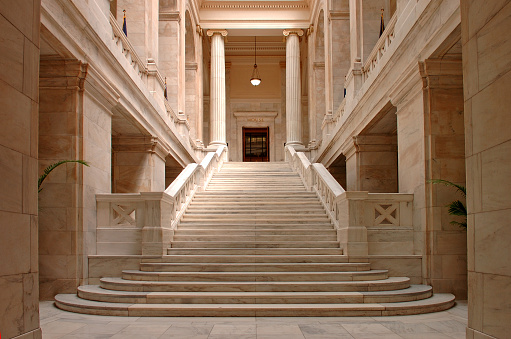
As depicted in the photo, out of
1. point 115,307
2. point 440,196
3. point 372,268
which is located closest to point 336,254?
point 372,268

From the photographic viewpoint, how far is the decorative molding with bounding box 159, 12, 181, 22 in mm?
19859

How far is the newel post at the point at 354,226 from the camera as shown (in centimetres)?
991

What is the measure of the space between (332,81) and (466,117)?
1533 cm

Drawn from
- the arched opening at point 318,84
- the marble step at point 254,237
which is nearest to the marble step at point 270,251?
the marble step at point 254,237

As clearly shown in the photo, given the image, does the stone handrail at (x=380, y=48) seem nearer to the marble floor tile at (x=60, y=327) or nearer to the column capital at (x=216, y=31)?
the marble floor tile at (x=60, y=327)

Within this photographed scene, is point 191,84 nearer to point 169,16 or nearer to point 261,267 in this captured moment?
point 169,16

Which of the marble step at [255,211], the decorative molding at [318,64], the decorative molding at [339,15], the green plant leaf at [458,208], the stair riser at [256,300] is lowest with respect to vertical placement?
the stair riser at [256,300]

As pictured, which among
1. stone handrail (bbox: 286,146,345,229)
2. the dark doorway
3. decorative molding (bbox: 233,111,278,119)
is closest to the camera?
stone handrail (bbox: 286,146,345,229)

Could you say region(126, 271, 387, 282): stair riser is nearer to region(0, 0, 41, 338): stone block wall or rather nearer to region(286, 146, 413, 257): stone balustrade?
region(286, 146, 413, 257): stone balustrade

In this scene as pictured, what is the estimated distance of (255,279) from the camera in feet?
29.3

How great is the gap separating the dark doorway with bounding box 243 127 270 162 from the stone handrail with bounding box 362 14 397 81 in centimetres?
1949

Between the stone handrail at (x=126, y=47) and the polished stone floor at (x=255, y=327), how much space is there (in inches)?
276

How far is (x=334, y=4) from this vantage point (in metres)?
20.0

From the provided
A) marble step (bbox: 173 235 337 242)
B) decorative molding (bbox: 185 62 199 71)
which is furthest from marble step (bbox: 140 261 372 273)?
decorative molding (bbox: 185 62 199 71)
